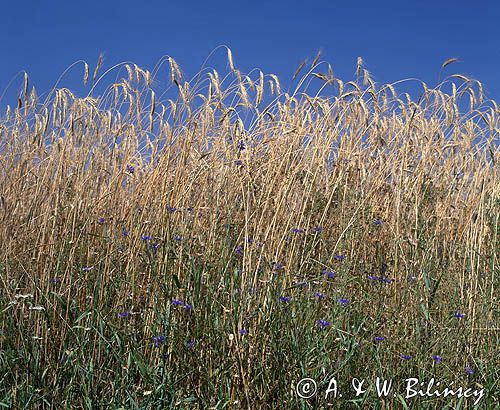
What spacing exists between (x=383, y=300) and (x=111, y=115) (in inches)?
73.9

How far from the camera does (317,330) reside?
7.89 ft

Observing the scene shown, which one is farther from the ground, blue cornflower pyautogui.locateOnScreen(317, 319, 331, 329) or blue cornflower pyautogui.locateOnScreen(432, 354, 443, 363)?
blue cornflower pyautogui.locateOnScreen(317, 319, 331, 329)

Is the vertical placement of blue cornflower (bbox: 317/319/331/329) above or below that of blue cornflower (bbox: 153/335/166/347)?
above

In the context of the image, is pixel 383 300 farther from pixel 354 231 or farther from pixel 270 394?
pixel 270 394

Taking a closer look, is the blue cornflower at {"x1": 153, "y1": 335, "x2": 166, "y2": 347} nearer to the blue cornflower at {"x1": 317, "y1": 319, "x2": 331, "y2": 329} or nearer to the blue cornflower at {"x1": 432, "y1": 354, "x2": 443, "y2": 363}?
the blue cornflower at {"x1": 317, "y1": 319, "x2": 331, "y2": 329}

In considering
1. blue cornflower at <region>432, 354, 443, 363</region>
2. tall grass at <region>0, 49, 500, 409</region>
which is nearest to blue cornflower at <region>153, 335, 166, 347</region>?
tall grass at <region>0, 49, 500, 409</region>

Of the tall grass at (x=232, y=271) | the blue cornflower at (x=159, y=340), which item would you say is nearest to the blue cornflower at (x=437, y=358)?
the tall grass at (x=232, y=271)

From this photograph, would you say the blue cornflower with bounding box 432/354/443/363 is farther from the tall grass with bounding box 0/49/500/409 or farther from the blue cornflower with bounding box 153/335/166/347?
the blue cornflower with bounding box 153/335/166/347

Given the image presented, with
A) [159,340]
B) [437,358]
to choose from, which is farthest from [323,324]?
[159,340]

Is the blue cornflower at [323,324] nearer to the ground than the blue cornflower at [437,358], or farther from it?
farther from it

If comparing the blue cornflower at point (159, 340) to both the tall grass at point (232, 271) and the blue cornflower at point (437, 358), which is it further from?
the blue cornflower at point (437, 358)

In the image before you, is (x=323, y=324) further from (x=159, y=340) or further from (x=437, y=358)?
(x=159, y=340)

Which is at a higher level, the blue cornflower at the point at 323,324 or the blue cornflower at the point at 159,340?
the blue cornflower at the point at 323,324

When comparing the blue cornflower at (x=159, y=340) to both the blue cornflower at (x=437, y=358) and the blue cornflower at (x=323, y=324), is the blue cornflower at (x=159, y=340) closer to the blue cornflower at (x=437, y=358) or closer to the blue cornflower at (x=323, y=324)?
the blue cornflower at (x=323, y=324)
